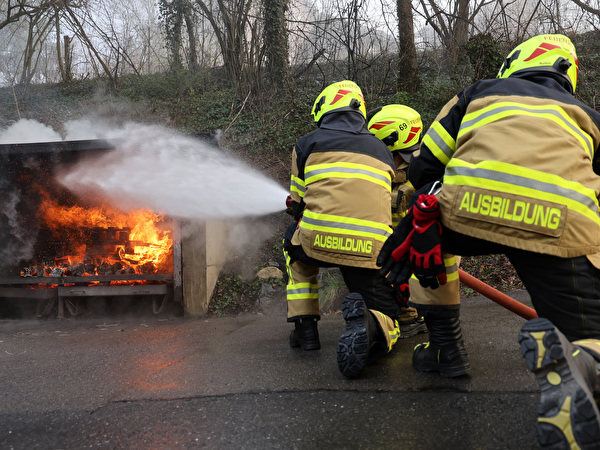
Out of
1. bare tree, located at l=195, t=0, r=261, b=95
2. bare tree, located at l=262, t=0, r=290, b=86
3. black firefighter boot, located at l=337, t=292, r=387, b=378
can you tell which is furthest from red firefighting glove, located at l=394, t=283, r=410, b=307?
bare tree, located at l=195, t=0, r=261, b=95

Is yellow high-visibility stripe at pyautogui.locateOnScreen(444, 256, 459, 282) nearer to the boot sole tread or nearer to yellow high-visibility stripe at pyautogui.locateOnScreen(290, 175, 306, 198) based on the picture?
the boot sole tread

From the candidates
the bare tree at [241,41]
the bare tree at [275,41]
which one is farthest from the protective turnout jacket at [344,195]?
the bare tree at [241,41]

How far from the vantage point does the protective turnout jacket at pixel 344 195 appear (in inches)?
125

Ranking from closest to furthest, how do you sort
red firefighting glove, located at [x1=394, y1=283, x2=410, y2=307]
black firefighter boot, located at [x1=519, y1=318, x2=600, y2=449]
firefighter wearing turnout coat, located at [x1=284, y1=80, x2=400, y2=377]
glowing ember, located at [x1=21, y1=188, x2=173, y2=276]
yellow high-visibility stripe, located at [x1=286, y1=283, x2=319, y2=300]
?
black firefighter boot, located at [x1=519, y1=318, x2=600, y2=449] → firefighter wearing turnout coat, located at [x1=284, y1=80, x2=400, y2=377] → yellow high-visibility stripe, located at [x1=286, y1=283, x2=319, y2=300] → red firefighting glove, located at [x1=394, y1=283, x2=410, y2=307] → glowing ember, located at [x1=21, y1=188, x2=173, y2=276]

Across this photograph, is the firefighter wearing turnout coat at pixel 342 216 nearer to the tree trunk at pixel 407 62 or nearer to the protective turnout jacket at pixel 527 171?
the protective turnout jacket at pixel 527 171

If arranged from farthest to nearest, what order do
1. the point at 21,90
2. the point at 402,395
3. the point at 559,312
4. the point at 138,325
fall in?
the point at 21,90 < the point at 138,325 < the point at 402,395 < the point at 559,312

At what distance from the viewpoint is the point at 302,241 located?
10.9ft

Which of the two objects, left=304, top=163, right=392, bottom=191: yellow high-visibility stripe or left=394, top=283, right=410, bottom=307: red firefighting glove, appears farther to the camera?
left=394, top=283, right=410, bottom=307: red firefighting glove

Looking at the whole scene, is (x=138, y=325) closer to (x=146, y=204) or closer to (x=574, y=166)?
(x=146, y=204)

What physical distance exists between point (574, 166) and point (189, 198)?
15.3ft

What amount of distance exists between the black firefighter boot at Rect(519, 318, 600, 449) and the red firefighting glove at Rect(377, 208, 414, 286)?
2.86ft

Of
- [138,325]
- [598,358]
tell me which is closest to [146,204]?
[138,325]

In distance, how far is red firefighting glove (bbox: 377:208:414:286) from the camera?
2.43m

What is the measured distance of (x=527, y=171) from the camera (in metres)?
1.98
